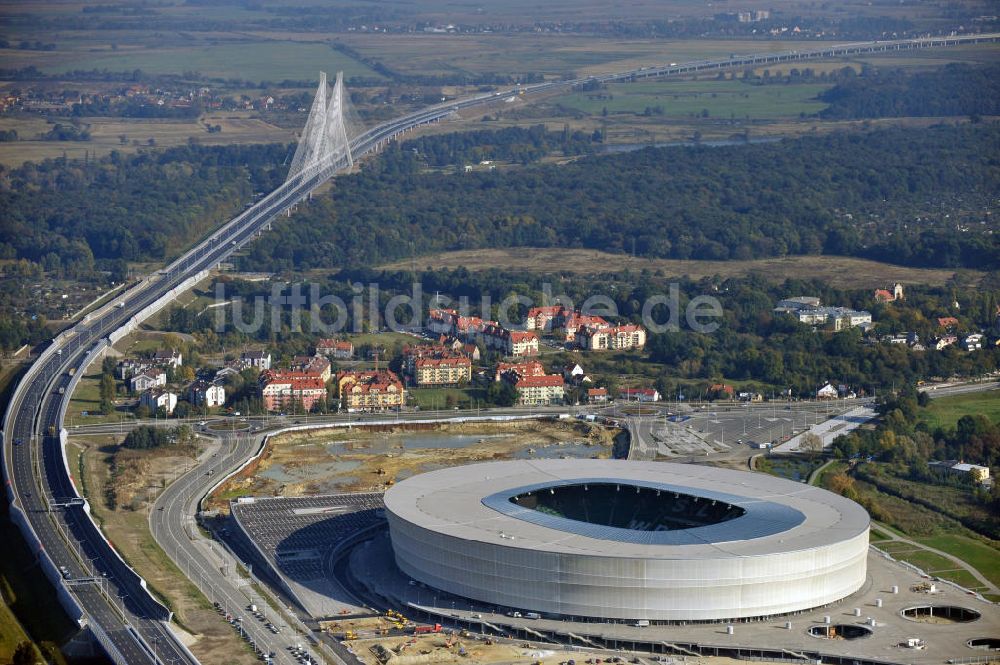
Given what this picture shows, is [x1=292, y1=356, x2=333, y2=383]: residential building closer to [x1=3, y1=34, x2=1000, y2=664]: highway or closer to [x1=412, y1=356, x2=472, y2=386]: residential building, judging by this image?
[x1=412, y1=356, x2=472, y2=386]: residential building

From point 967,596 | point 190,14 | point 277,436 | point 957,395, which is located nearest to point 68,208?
point 277,436

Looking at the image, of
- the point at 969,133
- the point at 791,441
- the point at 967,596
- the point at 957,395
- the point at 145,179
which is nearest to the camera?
the point at 967,596

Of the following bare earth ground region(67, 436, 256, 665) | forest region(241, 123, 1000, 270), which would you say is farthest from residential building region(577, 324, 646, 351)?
bare earth ground region(67, 436, 256, 665)

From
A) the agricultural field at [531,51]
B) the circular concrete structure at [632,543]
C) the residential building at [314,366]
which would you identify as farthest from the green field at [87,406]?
the agricultural field at [531,51]

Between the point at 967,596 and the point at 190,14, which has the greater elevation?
the point at 190,14

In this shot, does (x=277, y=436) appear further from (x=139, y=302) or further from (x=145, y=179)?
(x=145, y=179)

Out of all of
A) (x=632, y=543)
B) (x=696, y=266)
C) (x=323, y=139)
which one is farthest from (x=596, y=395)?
(x=323, y=139)
